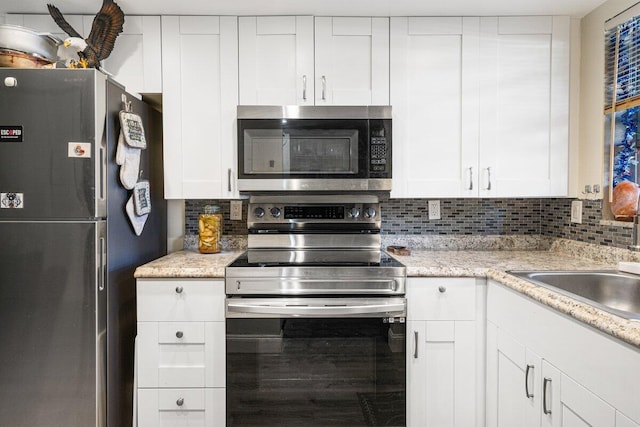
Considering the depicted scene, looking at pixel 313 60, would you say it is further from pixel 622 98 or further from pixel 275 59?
pixel 622 98

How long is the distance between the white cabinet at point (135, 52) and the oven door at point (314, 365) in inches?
48.4

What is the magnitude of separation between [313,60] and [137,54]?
90cm

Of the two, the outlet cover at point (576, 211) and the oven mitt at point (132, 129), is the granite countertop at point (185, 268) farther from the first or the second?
the outlet cover at point (576, 211)

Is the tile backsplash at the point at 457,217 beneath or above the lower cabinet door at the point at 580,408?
above

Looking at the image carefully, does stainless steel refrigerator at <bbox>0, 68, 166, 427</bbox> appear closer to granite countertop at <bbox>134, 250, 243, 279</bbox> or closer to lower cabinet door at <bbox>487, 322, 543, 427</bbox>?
granite countertop at <bbox>134, 250, 243, 279</bbox>

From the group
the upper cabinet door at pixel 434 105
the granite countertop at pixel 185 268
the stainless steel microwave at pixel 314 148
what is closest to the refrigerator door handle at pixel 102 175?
the granite countertop at pixel 185 268

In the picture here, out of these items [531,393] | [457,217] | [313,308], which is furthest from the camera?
[457,217]

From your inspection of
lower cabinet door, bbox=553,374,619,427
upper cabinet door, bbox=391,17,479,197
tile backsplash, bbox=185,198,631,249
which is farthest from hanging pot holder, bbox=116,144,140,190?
lower cabinet door, bbox=553,374,619,427

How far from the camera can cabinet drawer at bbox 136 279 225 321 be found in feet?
5.52

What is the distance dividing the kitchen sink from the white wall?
488mm

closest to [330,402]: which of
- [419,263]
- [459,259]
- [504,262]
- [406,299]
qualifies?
[406,299]

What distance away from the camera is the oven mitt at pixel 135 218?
175cm

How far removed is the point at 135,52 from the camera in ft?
6.41

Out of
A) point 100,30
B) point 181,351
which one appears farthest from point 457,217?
point 100,30
